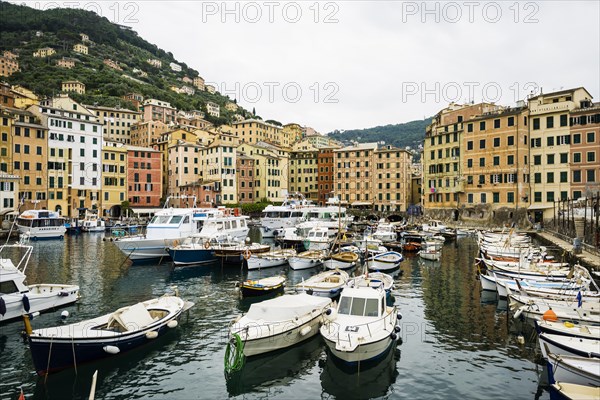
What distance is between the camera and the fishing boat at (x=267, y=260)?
120 ft

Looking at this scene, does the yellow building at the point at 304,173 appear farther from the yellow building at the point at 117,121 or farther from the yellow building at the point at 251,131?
the yellow building at the point at 117,121

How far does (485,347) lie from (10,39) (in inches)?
9868

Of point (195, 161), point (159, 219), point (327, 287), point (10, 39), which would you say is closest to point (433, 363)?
point (327, 287)

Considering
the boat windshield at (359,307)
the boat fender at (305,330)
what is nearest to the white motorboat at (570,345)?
the boat windshield at (359,307)

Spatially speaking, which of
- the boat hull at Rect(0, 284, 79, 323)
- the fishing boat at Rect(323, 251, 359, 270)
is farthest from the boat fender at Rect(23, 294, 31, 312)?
the fishing boat at Rect(323, 251, 359, 270)

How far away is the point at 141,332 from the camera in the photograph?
16688 mm

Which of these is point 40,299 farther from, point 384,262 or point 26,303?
point 384,262

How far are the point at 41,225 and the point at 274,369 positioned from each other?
216ft

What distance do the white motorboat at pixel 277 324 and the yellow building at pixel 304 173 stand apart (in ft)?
338

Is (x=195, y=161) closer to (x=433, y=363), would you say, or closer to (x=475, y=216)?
(x=475, y=216)

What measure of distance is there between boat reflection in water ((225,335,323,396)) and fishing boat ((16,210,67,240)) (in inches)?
2476

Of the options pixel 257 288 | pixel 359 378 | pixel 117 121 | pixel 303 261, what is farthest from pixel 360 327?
pixel 117 121

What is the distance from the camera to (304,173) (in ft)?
409

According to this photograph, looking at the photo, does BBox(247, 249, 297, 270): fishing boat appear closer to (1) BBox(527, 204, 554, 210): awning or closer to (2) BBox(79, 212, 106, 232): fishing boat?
(1) BBox(527, 204, 554, 210): awning
